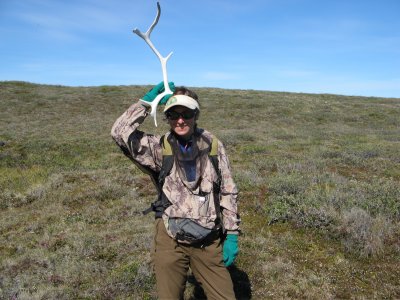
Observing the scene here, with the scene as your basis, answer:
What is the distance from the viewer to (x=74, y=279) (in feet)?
18.9

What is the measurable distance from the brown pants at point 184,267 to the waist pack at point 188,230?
0.49ft

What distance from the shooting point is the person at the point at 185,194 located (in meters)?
3.52

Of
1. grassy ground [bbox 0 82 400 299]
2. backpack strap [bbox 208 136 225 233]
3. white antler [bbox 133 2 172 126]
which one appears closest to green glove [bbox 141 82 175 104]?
white antler [bbox 133 2 172 126]

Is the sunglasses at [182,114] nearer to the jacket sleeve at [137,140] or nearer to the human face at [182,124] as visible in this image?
the human face at [182,124]

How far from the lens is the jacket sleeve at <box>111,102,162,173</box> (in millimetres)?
3486

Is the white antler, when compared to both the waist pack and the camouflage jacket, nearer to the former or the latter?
the camouflage jacket

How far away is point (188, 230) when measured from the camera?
3.45 m

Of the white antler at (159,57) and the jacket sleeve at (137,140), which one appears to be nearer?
the jacket sleeve at (137,140)

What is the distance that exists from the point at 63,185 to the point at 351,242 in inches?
310

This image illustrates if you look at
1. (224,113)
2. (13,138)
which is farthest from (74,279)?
(224,113)

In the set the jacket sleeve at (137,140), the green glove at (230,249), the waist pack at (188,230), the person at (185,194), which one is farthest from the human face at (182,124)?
the green glove at (230,249)

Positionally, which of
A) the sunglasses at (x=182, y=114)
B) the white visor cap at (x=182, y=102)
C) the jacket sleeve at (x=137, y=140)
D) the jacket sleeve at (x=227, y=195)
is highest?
the white visor cap at (x=182, y=102)

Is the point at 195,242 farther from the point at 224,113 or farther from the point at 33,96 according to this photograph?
the point at 33,96

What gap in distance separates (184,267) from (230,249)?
1.59ft
